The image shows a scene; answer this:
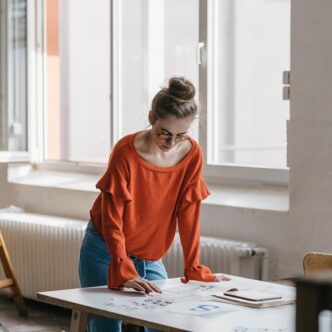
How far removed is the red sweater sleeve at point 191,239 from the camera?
2963 mm

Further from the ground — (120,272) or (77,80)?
(77,80)

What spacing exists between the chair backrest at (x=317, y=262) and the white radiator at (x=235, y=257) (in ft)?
3.57

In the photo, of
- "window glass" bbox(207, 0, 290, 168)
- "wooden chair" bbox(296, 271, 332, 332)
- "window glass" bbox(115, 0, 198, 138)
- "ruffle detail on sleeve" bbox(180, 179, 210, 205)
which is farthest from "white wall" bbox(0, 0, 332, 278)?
"wooden chair" bbox(296, 271, 332, 332)

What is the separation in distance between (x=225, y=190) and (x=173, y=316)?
228 centimetres

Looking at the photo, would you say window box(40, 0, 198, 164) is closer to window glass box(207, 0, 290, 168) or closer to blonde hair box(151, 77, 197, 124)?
window glass box(207, 0, 290, 168)

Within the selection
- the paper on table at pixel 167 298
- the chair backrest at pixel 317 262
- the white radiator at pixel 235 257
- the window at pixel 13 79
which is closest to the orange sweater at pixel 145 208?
the paper on table at pixel 167 298

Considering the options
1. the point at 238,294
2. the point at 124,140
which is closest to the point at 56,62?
the point at 124,140

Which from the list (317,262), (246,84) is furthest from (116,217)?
(246,84)

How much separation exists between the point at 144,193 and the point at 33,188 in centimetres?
293

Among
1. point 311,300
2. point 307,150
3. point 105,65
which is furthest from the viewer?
point 105,65

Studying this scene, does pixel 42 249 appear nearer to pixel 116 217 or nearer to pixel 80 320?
pixel 116 217

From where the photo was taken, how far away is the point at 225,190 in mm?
4652

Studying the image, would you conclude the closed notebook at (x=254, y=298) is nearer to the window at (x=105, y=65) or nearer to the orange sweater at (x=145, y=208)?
the orange sweater at (x=145, y=208)

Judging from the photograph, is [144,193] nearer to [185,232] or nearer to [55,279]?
[185,232]
